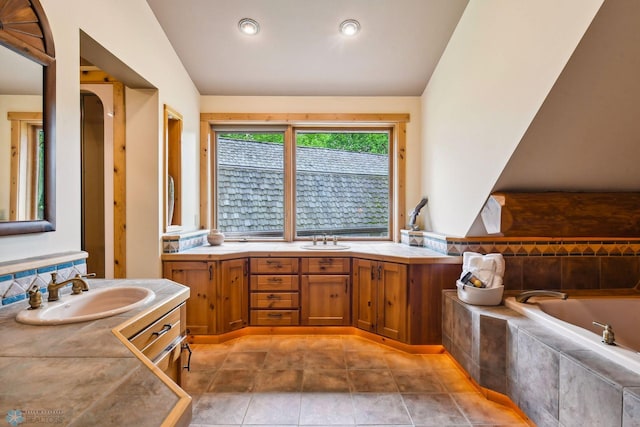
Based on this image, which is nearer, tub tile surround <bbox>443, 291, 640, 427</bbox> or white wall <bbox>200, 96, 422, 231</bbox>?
tub tile surround <bbox>443, 291, 640, 427</bbox>

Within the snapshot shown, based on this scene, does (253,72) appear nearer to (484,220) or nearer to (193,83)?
(193,83)

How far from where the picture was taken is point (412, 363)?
236 cm

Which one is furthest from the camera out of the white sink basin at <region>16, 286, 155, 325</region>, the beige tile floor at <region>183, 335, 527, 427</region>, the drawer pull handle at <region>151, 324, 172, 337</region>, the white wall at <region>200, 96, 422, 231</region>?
the white wall at <region>200, 96, 422, 231</region>

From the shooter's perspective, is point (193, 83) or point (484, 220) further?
point (193, 83)

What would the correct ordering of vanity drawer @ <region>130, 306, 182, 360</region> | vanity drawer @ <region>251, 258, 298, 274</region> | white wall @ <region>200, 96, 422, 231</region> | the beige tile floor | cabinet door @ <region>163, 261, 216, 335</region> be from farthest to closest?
1. white wall @ <region>200, 96, 422, 231</region>
2. vanity drawer @ <region>251, 258, 298, 274</region>
3. cabinet door @ <region>163, 261, 216, 335</region>
4. the beige tile floor
5. vanity drawer @ <region>130, 306, 182, 360</region>

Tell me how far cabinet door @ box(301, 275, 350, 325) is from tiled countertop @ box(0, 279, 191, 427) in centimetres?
188

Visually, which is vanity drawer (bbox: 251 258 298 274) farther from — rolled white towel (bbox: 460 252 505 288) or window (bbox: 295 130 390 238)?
rolled white towel (bbox: 460 252 505 288)

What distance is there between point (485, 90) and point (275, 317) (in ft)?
8.14

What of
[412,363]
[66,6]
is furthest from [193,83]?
[412,363]

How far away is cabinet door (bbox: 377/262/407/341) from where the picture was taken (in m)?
2.52

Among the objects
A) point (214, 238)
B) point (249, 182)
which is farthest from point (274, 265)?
point (249, 182)

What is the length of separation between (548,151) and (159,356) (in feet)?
7.69

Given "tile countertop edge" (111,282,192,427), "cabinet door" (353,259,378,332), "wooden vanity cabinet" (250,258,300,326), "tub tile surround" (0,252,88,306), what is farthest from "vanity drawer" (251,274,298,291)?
"tub tile surround" (0,252,88,306)

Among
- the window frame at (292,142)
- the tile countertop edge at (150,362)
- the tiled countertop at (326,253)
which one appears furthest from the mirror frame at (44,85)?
the window frame at (292,142)
